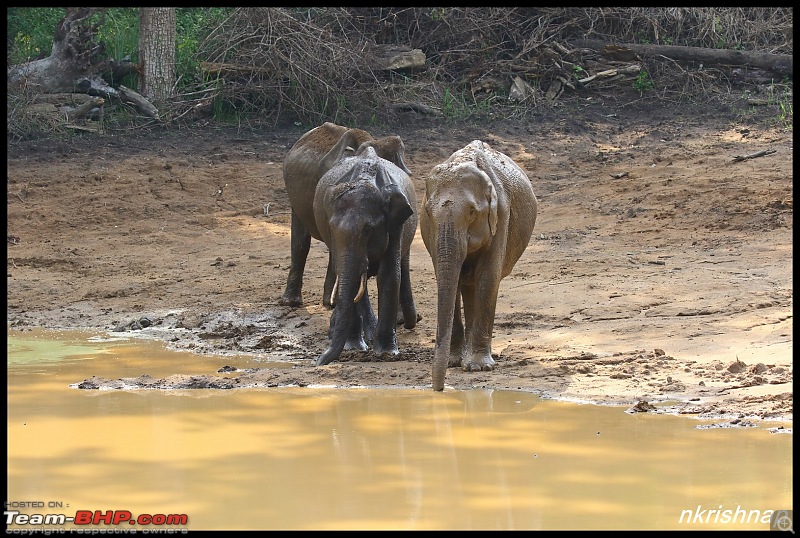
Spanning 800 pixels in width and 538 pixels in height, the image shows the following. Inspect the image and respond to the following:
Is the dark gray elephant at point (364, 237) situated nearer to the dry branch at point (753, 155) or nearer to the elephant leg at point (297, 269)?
the elephant leg at point (297, 269)

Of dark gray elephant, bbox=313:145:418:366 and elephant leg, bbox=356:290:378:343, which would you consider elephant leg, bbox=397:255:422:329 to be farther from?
dark gray elephant, bbox=313:145:418:366

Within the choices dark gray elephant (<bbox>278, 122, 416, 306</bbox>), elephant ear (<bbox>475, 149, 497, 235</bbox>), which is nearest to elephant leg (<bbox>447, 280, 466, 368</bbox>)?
elephant ear (<bbox>475, 149, 497, 235</bbox>)

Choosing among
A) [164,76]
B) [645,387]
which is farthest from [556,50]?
[645,387]

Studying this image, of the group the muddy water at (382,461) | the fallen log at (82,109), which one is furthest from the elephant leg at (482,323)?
the fallen log at (82,109)

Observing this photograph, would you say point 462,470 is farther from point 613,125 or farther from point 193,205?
point 613,125

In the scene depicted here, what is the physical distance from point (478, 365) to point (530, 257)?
422cm

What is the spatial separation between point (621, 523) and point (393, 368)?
3.67 m

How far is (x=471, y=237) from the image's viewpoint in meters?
7.79

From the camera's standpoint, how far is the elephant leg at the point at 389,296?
8711 millimetres

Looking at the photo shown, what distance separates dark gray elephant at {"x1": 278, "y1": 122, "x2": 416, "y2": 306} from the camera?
380 inches

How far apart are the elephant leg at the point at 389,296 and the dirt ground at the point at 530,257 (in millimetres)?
142

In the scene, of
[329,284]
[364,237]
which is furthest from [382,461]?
[329,284]

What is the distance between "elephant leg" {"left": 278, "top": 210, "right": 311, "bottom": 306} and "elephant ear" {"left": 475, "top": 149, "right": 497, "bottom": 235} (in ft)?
10.6

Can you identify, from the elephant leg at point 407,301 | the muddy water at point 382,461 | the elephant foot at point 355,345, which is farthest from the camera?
the elephant leg at point 407,301
